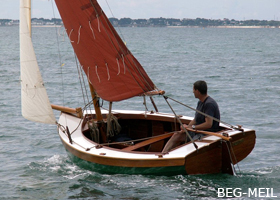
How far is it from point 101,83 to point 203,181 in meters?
3.07

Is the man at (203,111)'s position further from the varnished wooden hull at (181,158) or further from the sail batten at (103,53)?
the sail batten at (103,53)

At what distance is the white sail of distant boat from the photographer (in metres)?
10.6

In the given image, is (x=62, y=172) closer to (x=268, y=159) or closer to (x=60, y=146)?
(x=60, y=146)

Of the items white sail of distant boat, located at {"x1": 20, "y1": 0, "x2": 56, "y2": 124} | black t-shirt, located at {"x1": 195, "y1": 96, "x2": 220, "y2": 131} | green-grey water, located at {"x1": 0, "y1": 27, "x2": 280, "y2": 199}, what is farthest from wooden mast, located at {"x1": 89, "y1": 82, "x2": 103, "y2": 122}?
black t-shirt, located at {"x1": 195, "y1": 96, "x2": 220, "y2": 131}

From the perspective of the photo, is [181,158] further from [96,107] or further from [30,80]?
[30,80]

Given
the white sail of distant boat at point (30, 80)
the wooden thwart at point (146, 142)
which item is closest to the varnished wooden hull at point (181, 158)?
the wooden thwart at point (146, 142)

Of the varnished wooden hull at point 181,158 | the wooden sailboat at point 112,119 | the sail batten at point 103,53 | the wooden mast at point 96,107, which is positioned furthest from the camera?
the wooden mast at point 96,107

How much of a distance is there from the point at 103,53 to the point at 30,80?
1.67 m

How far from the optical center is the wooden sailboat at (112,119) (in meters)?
9.20

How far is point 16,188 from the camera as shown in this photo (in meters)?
10.6

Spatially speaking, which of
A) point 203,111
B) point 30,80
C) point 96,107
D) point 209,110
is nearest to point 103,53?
point 96,107

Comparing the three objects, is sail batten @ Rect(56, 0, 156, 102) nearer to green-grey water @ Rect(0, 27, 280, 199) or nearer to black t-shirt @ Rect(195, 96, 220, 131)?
green-grey water @ Rect(0, 27, 280, 199)

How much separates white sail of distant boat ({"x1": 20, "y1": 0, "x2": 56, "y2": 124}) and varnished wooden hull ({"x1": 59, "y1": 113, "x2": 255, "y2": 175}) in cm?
149

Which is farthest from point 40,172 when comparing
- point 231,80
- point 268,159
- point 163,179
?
point 231,80
